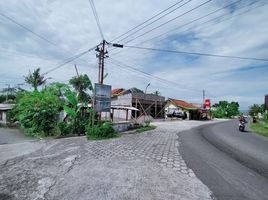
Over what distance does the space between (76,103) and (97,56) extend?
14.5 feet

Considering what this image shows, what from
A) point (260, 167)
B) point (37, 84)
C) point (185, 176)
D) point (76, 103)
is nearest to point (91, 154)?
point (185, 176)

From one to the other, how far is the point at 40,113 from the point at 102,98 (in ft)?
18.4

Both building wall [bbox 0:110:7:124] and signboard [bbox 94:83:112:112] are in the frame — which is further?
building wall [bbox 0:110:7:124]

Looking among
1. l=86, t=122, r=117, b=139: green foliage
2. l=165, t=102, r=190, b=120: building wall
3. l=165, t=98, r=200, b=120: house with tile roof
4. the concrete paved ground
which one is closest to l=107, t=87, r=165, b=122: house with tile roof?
l=165, t=102, r=190, b=120: building wall

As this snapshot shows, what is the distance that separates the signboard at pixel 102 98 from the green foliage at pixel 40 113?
3926 mm

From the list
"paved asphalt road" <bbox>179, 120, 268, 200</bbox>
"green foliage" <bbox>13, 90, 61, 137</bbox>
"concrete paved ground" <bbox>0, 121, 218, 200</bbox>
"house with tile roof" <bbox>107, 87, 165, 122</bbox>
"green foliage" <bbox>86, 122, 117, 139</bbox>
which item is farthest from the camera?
"house with tile roof" <bbox>107, 87, 165, 122</bbox>

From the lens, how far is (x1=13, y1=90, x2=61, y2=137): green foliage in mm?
14531

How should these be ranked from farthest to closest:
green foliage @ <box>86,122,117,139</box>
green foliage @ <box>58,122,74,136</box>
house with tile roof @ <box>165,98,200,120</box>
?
1. house with tile roof @ <box>165,98,200,120</box>
2. green foliage @ <box>58,122,74,136</box>
3. green foliage @ <box>86,122,117,139</box>

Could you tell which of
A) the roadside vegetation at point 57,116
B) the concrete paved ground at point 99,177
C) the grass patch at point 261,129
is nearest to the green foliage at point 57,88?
the roadside vegetation at point 57,116

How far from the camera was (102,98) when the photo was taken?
13.4 m

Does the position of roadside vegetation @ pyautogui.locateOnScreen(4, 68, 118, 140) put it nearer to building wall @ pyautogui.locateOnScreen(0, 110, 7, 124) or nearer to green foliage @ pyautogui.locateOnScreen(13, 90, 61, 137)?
green foliage @ pyautogui.locateOnScreen(13, 90, 61, 137)

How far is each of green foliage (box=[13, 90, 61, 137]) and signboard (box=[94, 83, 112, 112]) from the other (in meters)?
3.93

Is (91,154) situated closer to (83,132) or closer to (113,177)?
(113,177)

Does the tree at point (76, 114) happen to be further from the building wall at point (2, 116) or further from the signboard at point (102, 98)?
the building wall at point (2, 116)
